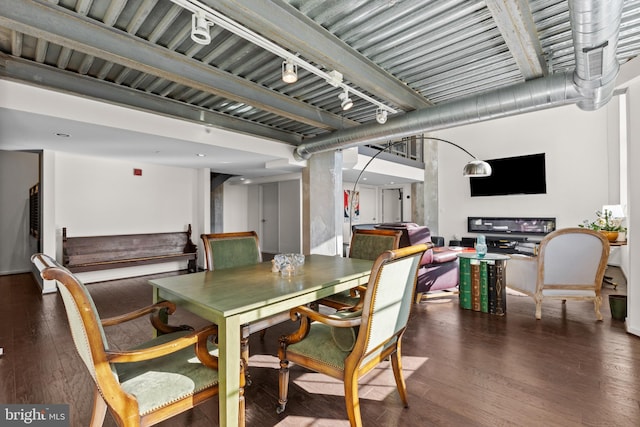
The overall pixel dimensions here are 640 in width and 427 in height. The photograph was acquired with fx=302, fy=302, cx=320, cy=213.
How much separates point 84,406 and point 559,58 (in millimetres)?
4609

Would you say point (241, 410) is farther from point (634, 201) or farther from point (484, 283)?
point (634, 201)

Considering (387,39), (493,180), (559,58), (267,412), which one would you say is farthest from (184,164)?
(493,180)

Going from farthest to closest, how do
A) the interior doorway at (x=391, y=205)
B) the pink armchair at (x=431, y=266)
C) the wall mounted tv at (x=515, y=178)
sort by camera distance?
the interior doorway at (x=391, y=205) → the wall mounted tv at (x=515, y=178) → the pink armchair at (x=431, y=266)

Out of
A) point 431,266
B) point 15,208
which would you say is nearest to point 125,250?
point 15,208

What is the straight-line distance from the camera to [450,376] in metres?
2.16

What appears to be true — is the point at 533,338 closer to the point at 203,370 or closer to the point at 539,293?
the point at 539,293

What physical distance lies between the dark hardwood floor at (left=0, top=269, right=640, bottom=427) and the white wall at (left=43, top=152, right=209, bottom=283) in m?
2.02

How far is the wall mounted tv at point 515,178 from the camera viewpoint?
7.25m

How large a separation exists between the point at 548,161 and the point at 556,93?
5530 mm

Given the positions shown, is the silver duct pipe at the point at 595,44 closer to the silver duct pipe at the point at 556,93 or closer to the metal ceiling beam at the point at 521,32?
the silver duct pipe at the point at 556,93

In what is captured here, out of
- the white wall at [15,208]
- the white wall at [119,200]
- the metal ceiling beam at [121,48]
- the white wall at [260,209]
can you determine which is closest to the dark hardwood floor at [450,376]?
the white wall at [119,200]

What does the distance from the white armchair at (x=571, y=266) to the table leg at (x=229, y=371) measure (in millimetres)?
3334

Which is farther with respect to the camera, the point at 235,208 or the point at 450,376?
the point at 235,208

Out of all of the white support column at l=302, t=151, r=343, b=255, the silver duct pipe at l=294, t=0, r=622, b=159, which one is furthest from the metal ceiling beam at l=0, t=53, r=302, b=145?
the silver duct pipe at l=294, t=0, r=622, b=159
